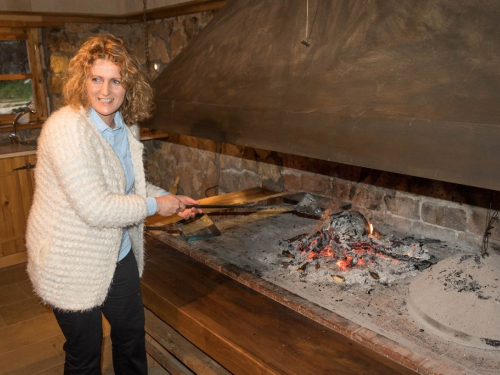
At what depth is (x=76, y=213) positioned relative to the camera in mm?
1435

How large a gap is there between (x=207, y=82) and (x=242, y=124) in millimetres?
374

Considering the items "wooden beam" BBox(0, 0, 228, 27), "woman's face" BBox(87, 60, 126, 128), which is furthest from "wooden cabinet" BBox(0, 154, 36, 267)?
"woman's face" BBox(87, 60, 126, 128)

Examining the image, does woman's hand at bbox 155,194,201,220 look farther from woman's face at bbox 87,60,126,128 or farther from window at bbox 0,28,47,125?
window at bbox 0,28,47,125

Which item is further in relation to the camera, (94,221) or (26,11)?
(26,11)

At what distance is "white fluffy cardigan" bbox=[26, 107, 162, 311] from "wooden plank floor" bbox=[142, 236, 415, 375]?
33cm

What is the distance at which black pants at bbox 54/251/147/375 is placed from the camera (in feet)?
5.18

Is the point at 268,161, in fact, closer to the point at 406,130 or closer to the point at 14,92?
the point at 406,130

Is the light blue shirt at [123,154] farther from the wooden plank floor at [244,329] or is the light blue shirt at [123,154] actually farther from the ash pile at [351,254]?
the ash pile at [351,254]

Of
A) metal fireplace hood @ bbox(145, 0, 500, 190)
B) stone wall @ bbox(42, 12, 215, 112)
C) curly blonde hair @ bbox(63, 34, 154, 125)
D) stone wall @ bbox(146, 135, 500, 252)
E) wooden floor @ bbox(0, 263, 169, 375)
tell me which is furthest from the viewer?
stone wall @ bbox(42, 12, 215, 112)

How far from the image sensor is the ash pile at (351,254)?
1.83 metres

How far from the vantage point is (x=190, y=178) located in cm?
380

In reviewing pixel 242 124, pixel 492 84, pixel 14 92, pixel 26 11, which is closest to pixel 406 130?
pixel 492 84

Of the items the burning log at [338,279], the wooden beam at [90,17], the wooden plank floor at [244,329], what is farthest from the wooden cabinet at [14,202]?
the burning log at [338,279]

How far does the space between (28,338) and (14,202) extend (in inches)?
51.8
